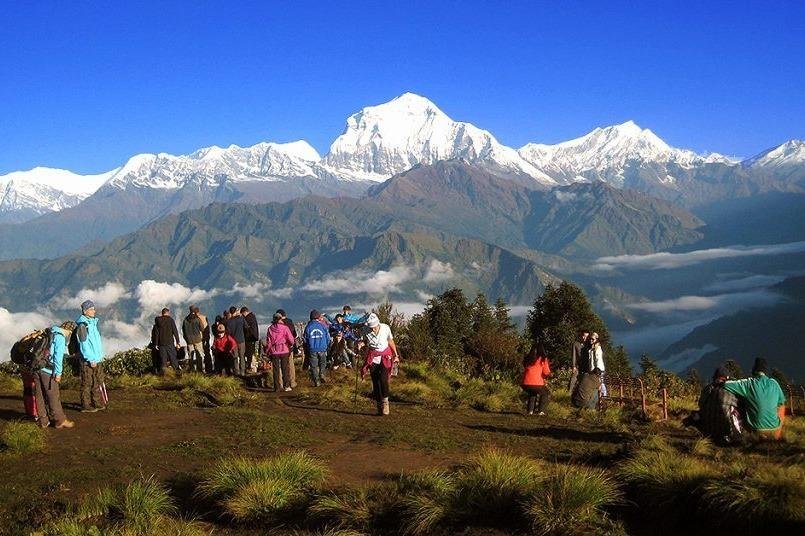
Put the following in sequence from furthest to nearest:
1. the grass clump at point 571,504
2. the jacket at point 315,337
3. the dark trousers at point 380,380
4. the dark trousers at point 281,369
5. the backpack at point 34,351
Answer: the jacket at point 315,337 → the dark trousers at point 281,369 → the dark trousers at point 380,380 → the backpack at point 34,351 → the grass clump at point 571,504

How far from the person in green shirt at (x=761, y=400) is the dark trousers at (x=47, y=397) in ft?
36.7

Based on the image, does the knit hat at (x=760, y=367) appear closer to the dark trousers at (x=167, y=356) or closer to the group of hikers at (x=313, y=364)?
the group of hikers at (x=313, y=364)

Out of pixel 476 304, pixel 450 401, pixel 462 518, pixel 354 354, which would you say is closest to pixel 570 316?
pixel 476 304

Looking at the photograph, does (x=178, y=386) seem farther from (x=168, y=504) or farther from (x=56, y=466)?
(x=168, y=504)

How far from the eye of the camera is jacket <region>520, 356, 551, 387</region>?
1544 cm

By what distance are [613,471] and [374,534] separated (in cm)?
324

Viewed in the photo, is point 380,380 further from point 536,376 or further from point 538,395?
point 538,395

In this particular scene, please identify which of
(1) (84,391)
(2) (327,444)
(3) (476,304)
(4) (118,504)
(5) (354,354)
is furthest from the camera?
(3) (476,304)

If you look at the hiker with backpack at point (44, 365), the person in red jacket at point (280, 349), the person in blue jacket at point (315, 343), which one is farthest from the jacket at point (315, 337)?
the hiker with backpack at point (44, 365)

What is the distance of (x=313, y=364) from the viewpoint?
19.0m

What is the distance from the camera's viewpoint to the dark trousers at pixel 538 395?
15531 mm

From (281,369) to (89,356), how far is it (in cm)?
567

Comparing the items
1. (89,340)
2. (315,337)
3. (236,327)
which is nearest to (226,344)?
(236,327)

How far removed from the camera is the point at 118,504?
791 centimetres
